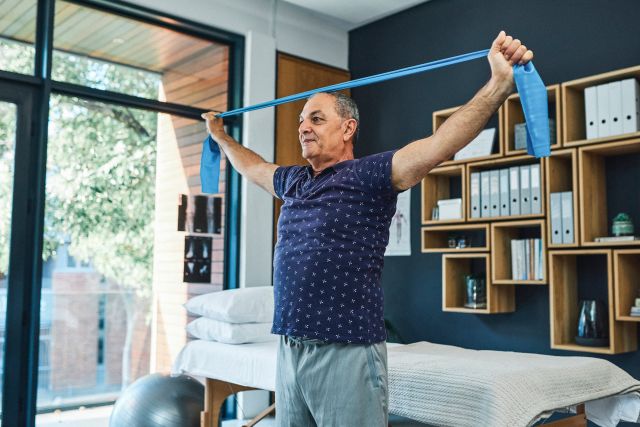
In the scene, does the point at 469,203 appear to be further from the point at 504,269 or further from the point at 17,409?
the point at 17,409

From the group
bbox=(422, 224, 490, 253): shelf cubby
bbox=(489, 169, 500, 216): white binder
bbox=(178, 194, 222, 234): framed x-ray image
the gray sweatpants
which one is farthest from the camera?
bbox=(178, 194, 222, 234): framed x-ray image

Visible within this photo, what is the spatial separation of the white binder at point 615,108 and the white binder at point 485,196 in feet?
2.51

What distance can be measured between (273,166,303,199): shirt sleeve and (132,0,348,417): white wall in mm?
2250

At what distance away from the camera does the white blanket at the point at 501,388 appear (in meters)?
2.14

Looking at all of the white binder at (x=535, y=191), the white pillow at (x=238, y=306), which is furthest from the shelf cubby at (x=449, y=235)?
the white pillow at (x=238, y=306)

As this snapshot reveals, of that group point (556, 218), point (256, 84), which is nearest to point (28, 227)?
point (256, 84)

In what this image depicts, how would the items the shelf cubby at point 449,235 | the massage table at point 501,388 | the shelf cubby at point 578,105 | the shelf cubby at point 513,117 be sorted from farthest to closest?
the shelf cubby at point 449,235 < the shelf cubby at point 513,117 < the shelf cubby at point 578,105 < the massage table at point 501,388

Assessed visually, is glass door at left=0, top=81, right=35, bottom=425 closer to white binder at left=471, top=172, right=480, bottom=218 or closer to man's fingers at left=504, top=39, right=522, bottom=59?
white binder at left=471, top=172, right=480, bottom=218

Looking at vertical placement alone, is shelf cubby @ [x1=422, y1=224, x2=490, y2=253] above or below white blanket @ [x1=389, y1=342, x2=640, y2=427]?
above

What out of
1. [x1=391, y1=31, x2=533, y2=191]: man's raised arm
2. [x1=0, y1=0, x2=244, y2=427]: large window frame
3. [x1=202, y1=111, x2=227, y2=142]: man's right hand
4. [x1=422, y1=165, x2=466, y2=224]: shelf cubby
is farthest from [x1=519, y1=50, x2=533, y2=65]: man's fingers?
[x1=0, y1=0, x2=244, y2=427]: large window frame

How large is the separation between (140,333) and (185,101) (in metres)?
1.52

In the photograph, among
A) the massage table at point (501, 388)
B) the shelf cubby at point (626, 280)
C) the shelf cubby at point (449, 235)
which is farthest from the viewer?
the shelf cubby at point (449, 235)

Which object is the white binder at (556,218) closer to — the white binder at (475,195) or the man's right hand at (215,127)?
the white binder at (475,195)

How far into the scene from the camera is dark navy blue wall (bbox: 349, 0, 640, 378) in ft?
12.1
